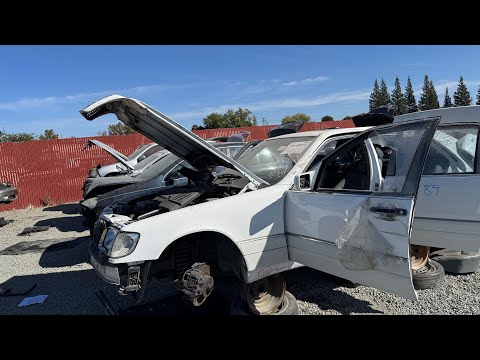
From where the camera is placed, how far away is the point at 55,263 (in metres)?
5.68

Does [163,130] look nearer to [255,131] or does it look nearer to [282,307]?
[282,307]

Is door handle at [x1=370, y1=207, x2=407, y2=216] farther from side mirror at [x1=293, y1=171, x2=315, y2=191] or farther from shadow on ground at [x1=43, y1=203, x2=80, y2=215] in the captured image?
shadow on ground at [x1=43, y1=203, x2=80, y2=215]

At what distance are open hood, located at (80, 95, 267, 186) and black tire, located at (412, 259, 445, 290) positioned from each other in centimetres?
216

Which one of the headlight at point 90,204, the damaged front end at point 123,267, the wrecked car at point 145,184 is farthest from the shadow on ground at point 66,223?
the damaged front end at point 123,267

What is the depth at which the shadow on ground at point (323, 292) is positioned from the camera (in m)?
3.68

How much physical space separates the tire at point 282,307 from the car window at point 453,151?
211 centimetres

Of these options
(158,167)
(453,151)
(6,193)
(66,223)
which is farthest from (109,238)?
(6,193)

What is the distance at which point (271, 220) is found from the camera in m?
3.30

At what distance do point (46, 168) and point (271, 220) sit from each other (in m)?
12.0

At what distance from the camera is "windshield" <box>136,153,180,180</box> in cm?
642

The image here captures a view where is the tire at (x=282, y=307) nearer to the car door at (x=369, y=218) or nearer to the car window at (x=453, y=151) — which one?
the car door at (x=369, y=218)
